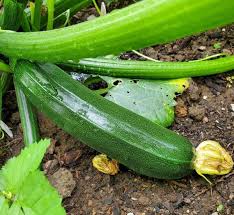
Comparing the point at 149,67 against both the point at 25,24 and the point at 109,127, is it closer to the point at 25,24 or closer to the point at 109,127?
the point at 109,127

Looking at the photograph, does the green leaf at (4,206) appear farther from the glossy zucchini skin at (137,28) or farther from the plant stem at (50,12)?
the plant stem at (50,12)

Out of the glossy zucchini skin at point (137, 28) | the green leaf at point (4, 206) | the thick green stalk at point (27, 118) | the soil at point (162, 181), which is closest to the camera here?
the glossy zucchini skin at point (137, 28)

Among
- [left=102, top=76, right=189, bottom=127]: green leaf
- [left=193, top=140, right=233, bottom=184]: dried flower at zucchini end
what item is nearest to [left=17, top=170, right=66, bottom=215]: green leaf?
[left=193, top=140, right=233, bottom=184]: dried flower at zucchini end

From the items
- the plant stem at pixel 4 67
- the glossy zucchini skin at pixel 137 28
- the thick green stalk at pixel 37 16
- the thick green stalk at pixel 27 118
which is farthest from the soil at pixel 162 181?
the glossy zucchini skin at pixel 137 28

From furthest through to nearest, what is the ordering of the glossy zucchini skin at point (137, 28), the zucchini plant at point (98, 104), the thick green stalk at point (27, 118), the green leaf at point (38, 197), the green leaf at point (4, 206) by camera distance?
1. the thick green stalk at point (27, 118)
2. the zucchini plant at point (98, 104)
3. the green leaf at point (4, 206)
4. the green leaf at point (38, 197)
5. the glossy zucchini skin at point (137, 28)

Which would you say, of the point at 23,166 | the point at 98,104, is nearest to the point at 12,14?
the point at 98,104
